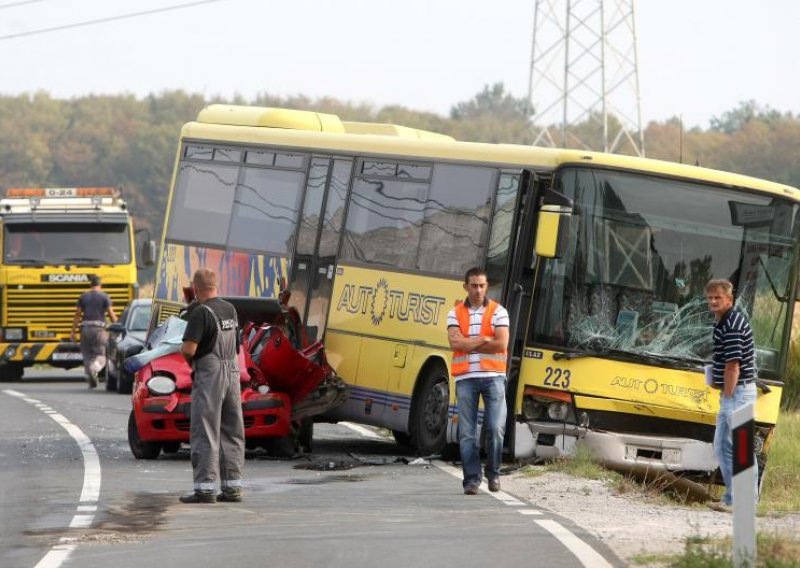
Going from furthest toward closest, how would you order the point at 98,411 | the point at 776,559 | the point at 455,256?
the point at 98,411
the point at 455,256
the point at 776,559

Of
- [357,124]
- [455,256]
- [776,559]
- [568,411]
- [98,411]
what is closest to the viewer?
[776,559]

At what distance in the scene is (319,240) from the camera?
2058 centimetres

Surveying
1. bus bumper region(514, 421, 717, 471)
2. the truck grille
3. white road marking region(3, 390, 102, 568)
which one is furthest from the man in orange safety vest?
the truck grille

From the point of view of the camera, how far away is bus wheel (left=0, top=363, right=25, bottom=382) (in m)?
38.4

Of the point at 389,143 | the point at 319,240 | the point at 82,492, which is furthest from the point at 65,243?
the point at 82,492

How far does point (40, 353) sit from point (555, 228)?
21255 mm

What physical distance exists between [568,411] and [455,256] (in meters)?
2.15

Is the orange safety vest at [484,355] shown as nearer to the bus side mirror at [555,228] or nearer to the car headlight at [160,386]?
the bus side mirror at [555,228]

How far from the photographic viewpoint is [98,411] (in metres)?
26.5

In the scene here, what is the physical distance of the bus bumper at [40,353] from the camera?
1436 inches

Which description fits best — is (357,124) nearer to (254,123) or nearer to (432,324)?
(254,123)

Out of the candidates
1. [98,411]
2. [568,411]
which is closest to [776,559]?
[568,411]

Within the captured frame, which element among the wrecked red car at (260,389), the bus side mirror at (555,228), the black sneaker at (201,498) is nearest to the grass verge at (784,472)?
the bus side mirror at (555,228)

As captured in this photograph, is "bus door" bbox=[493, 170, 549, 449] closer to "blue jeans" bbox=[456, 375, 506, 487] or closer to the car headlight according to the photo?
"blue jeans" bbox=[456, 375, 506, 487]
